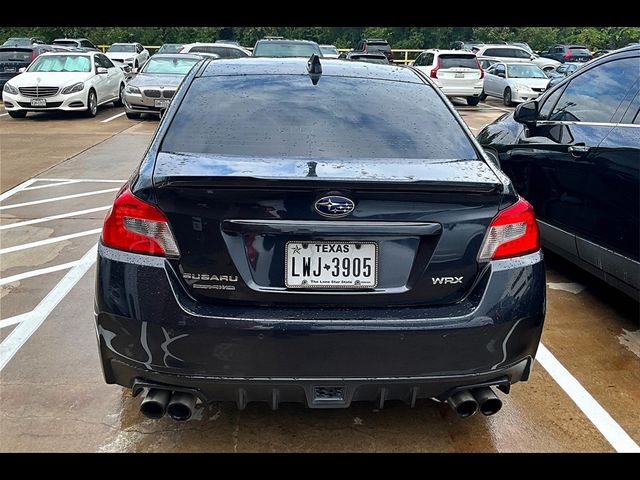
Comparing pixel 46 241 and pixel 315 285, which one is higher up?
pixel 315 285

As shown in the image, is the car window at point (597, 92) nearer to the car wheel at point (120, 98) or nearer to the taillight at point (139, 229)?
the taillight at point (139, 229)

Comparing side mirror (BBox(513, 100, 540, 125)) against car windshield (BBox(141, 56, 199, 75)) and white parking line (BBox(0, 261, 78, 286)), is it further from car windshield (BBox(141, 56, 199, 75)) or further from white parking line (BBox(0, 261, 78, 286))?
car windshield (BBox(141, 56, 199, 75))

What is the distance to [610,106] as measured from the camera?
4.36m

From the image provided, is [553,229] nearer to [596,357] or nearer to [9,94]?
[596,357]

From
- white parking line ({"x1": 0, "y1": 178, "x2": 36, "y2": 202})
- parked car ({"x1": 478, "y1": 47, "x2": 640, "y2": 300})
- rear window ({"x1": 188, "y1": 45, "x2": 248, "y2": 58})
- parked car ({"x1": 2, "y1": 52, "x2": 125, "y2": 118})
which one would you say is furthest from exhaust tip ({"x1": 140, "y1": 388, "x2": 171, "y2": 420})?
rear window ({"x1": 188, "y1": 45, "x2": 248, "y2": 58})

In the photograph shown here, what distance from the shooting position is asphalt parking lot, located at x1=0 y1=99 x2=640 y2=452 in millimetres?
3004

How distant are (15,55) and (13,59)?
0.52 ft

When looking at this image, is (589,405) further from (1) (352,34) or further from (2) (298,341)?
(1) (352,34)

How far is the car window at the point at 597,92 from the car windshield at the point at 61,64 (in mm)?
13411

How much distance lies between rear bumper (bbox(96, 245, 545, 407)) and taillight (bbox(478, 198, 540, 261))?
0.18ft

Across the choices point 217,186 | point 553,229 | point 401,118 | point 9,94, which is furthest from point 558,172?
point 9,94

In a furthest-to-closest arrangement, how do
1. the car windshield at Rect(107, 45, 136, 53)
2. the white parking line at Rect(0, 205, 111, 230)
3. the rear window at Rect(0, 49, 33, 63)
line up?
the car windshield at Rect(107, 45, 136, 53) → the rear window at Rect(0, 49, 33, 63) → the white parking line at Rect(0, 205, 111, 230)

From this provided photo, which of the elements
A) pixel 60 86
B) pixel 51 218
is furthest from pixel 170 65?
pixel 51 218

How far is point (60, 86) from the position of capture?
1469 centimetres
